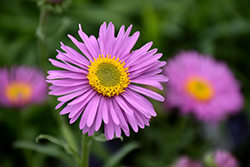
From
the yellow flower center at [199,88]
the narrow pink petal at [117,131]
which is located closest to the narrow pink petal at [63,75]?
the narrow pink petal at [117,131]

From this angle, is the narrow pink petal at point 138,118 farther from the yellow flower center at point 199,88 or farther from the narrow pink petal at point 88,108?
the yellow flower center at point 199,88

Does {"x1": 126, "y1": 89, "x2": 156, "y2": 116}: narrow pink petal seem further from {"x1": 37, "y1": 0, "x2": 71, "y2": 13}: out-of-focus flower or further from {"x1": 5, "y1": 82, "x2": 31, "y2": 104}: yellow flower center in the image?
{"x1": 5, "y1": 82, "x2": 31, "y2": 104}: yellow flower center

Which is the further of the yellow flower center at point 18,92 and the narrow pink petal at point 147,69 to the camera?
the yellow flower center at point 18,92

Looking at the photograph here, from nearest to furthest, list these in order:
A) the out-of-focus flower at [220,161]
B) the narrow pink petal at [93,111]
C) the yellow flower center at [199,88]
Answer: the narrow pink petal at [93,111] < the out-of-focus flower at [220,161] < the yellow flower center at [199,88]

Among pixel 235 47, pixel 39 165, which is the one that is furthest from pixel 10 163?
pixel 235 47

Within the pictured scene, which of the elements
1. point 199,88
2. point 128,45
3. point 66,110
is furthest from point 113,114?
point 199,88

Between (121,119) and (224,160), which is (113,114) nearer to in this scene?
(121,119)
